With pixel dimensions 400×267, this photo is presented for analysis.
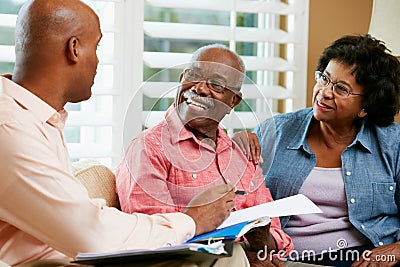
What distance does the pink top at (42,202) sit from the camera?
1.35 m

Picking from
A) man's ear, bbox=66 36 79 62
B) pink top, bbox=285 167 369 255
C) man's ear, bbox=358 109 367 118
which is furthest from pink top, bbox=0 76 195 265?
man's ear, bbox=358 109 367 118

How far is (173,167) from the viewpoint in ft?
6.10

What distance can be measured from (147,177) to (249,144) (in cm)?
30

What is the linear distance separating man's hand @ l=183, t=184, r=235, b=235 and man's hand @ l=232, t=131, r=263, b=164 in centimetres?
17

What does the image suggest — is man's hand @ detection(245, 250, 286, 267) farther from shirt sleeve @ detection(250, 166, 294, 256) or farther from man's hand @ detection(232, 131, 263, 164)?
man's hand @ detection(232, 131, 263, 164)

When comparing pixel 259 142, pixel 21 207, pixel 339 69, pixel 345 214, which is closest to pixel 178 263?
pixel 21 207

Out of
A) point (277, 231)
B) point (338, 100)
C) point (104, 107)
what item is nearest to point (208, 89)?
point (277, 231)

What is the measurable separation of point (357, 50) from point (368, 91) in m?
0.14

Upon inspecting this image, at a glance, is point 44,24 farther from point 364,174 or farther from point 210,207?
point 364,174

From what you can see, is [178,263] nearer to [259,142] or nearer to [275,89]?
[259,142]

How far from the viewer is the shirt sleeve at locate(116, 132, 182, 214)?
5.91ft

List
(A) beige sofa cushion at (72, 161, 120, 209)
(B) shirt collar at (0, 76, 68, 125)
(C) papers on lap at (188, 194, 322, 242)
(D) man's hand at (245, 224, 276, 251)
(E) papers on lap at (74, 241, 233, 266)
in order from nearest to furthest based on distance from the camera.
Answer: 1. (E) papers on lap at (74, 241, 233, 266)
2. (B) shirt collar at (0, 76, 68, 125)
3. (C) papers on lap at (188, 194, 322, 242)
4. (A) beige sofa cushion at (72, 161, 120, 209)
5. (D) man's hand at (245, 224, 276, 251)

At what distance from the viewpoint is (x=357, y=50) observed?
234 centimetres

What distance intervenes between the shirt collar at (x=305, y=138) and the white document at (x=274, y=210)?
15.9 inches
